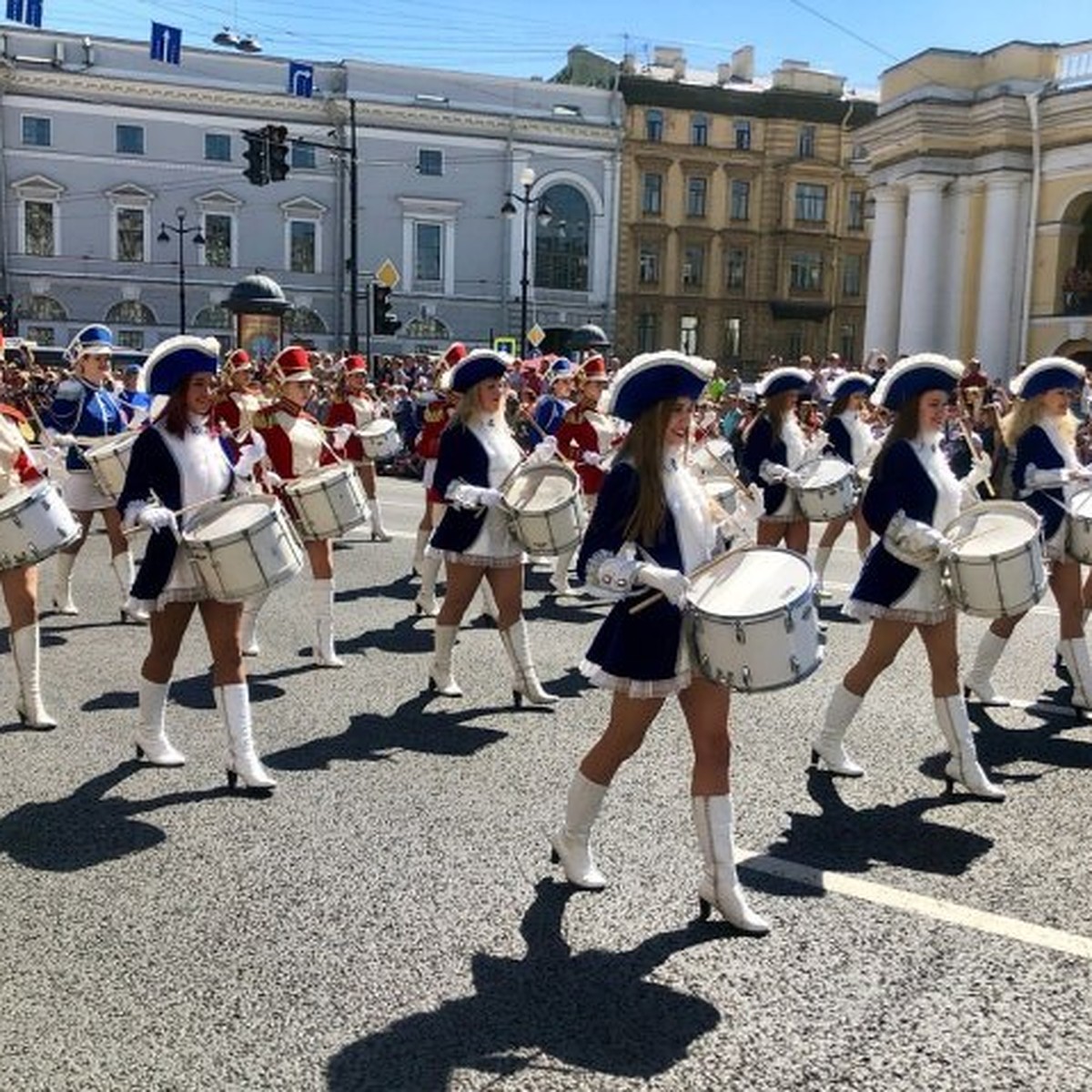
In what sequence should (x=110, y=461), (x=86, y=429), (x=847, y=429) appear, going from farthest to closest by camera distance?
(x=847, y=429) → (x=86, y=429) → (x=110, y=461)

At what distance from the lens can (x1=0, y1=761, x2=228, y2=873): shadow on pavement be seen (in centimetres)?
488

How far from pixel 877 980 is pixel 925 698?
11.9 feet

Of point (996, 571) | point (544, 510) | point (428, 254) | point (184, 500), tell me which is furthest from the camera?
point (428, 254)

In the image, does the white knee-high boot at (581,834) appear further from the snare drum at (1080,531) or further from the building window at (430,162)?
the building window at (430,162)

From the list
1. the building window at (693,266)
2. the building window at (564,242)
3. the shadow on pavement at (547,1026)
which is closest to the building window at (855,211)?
the building window at (693,266)

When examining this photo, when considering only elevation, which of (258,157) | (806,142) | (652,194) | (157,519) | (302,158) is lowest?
(157,519)

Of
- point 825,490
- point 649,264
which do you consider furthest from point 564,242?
point 825,490

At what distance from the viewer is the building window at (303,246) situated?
55125mm

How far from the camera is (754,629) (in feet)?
13.2

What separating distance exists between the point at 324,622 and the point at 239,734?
2.50m

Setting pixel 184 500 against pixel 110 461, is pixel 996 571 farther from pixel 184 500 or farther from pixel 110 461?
pixel 110 461

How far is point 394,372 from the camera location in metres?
28.5

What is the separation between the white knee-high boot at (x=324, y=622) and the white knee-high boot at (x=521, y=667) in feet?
4.67

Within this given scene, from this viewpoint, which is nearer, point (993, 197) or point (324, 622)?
point (324, 622)
